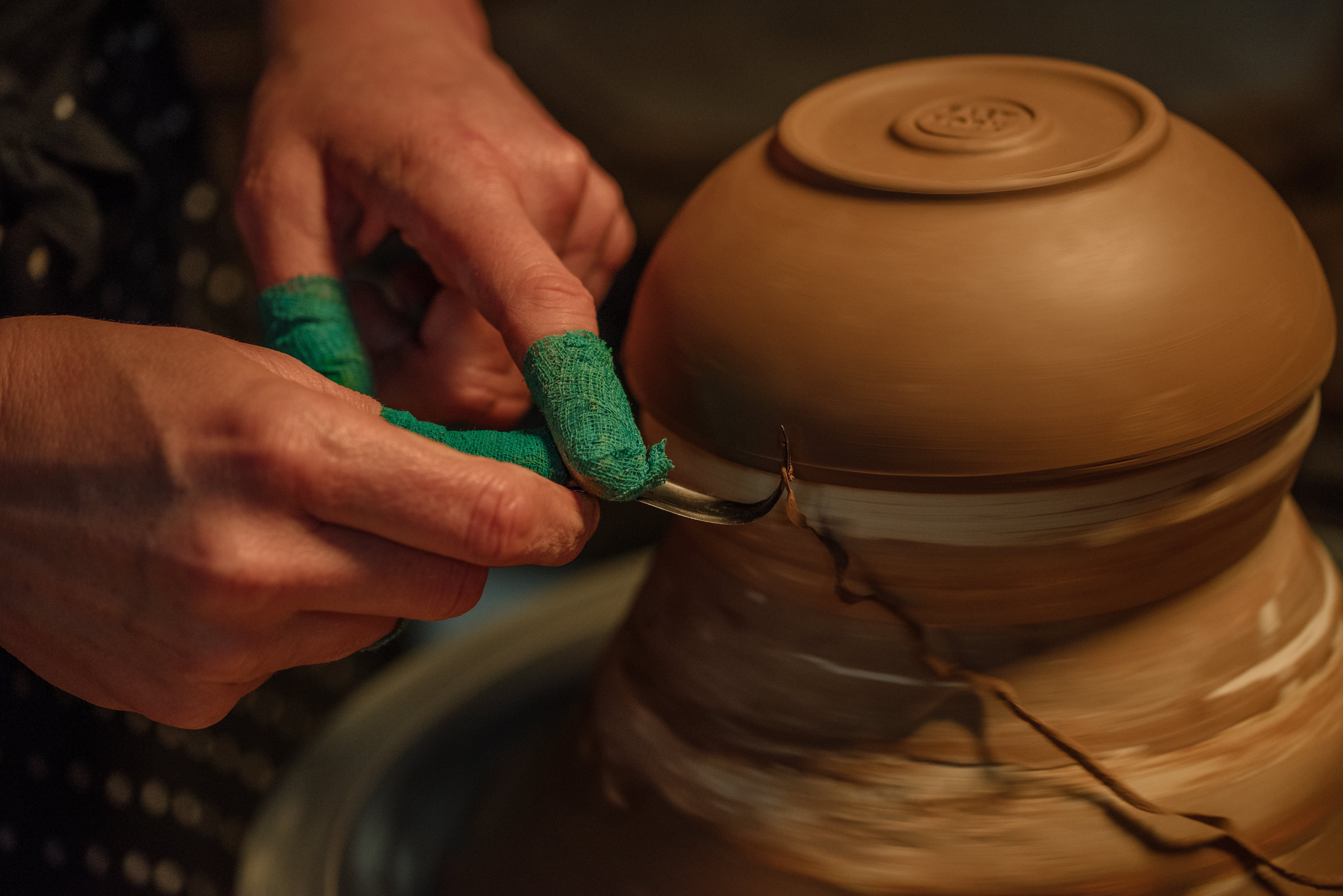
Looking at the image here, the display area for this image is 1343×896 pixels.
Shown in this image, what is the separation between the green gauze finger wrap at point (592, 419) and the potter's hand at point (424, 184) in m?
0.09

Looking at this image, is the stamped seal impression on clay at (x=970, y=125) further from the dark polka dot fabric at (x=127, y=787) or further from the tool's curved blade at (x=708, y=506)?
the dark polka dot fabric at (x=127, y=787)

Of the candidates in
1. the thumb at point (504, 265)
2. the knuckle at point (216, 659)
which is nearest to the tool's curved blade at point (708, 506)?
the thumb at point (504, 265)

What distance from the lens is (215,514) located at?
1.85 ft

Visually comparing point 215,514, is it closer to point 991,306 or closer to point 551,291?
point 551,291

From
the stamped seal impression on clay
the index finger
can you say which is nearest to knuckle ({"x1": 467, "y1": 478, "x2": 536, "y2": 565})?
the index finger

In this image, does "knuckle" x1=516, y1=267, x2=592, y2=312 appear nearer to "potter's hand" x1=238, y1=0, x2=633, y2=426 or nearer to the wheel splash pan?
"potter's hand" x1=238, y1=0, x2=633, y2=426

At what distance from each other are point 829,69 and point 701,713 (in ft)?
4.97

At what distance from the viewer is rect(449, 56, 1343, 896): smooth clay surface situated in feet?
1.95

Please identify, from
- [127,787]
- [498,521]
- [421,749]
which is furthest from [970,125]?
[127,787]

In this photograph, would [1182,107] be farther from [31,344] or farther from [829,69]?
[31,344]

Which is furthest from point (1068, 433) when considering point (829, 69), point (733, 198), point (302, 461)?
point (829, 69)

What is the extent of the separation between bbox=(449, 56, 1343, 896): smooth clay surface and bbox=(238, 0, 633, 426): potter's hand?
126 millimetres

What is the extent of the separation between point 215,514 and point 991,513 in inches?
16.3

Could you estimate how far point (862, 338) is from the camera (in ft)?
1.98
